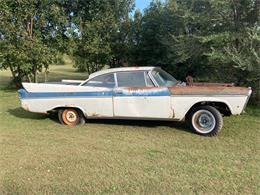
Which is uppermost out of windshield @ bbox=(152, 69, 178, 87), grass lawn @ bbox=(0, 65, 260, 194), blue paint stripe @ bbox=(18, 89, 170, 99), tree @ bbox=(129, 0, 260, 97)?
tree @ bbox=(129, 0, 260, 97)

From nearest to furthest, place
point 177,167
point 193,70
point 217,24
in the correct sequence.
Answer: point 177,167
point 217,24
point 193,70

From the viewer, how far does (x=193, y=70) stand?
39.4ft

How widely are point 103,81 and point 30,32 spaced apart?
329 inches

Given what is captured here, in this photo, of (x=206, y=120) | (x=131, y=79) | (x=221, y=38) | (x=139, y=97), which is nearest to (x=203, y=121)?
(x=206, y=120)

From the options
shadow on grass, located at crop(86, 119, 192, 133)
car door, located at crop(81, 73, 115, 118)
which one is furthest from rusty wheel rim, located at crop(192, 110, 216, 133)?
car door, located at crop(81, 73, 115, 118)

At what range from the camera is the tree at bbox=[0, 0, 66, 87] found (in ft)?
43.2

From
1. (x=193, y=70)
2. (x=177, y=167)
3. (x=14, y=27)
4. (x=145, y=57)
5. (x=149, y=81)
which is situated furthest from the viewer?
(x=145, y=57)

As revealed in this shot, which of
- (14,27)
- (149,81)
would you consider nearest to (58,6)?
(14,27)

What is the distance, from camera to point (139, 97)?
6547 mm

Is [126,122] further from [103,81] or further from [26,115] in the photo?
[26,115]

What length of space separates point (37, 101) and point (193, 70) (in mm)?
6791

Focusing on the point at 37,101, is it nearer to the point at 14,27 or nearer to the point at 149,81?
the point at 149,81

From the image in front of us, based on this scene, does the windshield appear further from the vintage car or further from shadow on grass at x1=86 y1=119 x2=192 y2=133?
shadow on grass at x1=86 y1=119 x2=192 y2=133

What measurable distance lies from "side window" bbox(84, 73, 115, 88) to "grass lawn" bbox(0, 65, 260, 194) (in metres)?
1.00
